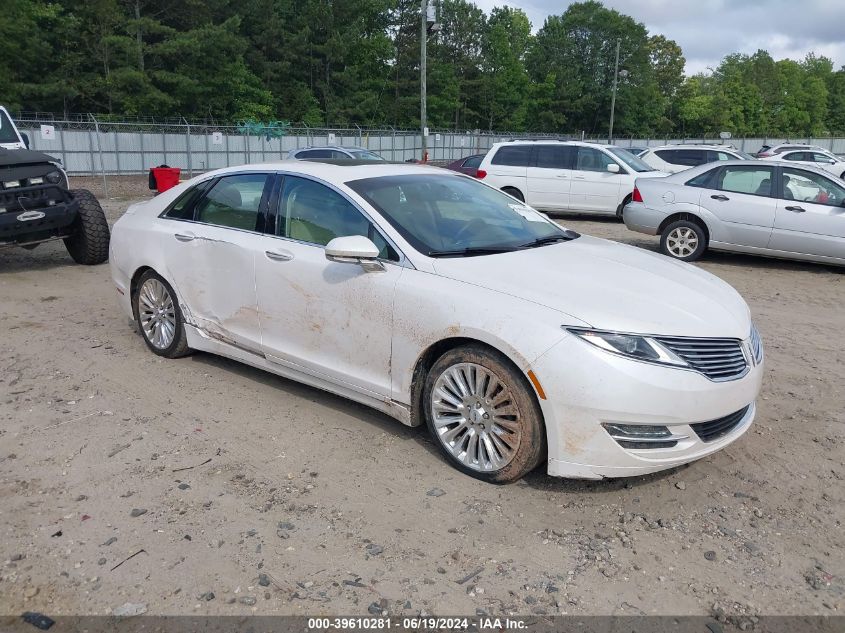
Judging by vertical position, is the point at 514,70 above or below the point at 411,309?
above

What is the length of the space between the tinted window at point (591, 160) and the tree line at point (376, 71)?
31.2 m

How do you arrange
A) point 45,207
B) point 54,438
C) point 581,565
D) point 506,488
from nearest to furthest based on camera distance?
point 581,565, point 506,488, point 54,438, point 45,207

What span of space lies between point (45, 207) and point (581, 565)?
807 centimetres

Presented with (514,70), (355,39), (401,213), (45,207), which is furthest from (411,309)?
(514,70)

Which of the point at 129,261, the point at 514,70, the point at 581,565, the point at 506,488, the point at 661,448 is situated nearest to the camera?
the point at 581,565

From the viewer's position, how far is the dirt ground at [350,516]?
9.54 ft

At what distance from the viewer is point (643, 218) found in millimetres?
10820

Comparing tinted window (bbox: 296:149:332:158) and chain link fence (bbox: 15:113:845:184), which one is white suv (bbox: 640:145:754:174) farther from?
chain link fence (bbox: 15:113:845:184)

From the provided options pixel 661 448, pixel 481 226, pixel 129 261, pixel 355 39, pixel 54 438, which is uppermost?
pixel 355 39

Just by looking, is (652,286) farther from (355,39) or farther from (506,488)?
(355,39)

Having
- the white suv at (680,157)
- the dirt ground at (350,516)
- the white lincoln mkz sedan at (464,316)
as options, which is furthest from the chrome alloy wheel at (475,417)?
the white suv at (680,157)

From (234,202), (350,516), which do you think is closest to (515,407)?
(350,516)

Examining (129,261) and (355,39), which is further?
(355,39)

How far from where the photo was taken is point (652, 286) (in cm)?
386
